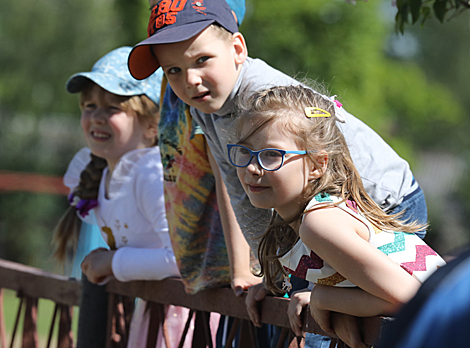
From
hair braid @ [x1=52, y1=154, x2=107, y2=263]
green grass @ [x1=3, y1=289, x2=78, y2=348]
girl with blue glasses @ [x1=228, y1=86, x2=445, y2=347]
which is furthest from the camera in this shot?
green grass @ [x1=3, y1=289, x2=78, y2=348]

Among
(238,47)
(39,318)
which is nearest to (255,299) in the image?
(238,47)

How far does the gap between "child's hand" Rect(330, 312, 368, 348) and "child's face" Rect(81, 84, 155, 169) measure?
5.94 feet

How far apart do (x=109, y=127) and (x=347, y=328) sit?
1.89 m

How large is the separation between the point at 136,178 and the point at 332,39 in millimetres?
12585

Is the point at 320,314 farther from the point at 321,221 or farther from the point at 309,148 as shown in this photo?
the point at 309,148

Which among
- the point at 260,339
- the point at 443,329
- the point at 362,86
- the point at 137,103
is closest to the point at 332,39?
the point at 362,86

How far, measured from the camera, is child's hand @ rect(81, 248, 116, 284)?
8.73ft

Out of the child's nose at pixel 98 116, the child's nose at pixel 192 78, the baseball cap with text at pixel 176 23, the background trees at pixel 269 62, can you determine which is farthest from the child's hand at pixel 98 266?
the background trees at pixel 269 62

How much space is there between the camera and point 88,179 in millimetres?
3156

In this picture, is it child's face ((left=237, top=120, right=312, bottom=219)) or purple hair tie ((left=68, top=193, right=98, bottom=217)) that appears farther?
purple hair tie ((left=68, top=193, right=98, bottom=217))

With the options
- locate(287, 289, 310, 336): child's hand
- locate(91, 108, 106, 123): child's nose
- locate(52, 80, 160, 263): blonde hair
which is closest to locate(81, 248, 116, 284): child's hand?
locate(52, 80, 160, 263): blonde hair

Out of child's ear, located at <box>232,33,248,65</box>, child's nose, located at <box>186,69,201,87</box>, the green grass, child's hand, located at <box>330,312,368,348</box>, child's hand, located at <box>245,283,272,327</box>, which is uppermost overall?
child's ear, located at <box>232,33,248,65</box>

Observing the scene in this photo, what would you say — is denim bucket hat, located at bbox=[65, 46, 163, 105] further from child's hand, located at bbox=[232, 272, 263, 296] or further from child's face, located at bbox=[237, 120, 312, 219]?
child's face, located at bbox=[237, 120, 312, 219]

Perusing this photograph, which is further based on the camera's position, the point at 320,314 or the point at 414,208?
the point at 414,208
